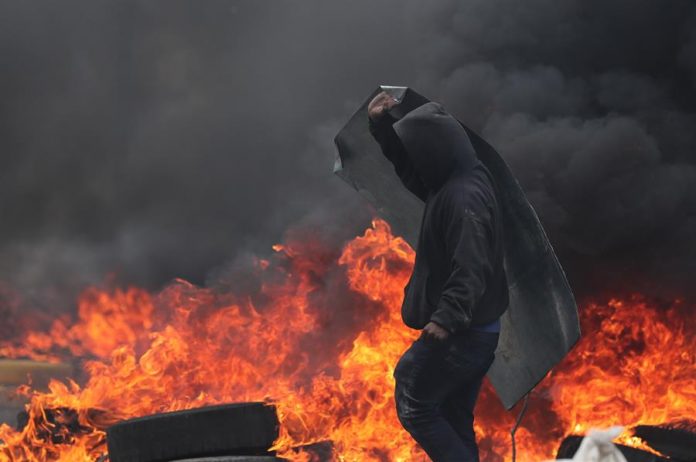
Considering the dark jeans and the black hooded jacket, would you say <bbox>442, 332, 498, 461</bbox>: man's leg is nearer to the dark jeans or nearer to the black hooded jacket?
the dark jeans

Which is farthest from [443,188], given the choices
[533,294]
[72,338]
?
[72,338]

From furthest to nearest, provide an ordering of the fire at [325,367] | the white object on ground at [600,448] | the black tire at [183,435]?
1. the fire at [325,367]
2. the black tire at [183,435]
3. the white object on ground at [600,448]

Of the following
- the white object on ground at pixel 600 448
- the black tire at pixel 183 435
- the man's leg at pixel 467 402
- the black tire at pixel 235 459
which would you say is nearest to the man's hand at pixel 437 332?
the man's leg at pixel 467 402

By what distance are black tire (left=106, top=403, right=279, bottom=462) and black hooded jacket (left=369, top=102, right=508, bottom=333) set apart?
2.48 meters

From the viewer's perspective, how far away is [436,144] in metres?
3.65

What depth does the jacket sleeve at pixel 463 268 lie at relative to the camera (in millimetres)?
3342

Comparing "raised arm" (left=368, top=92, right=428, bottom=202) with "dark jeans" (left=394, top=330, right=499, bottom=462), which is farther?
"raised arm" (left=368, top=92, right=428, bottom=202)

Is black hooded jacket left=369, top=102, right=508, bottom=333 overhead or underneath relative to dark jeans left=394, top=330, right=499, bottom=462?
overhead

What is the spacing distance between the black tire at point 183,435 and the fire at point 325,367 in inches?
15.8

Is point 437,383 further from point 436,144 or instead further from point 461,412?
point 436,144

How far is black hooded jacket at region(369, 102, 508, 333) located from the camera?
3.40 m

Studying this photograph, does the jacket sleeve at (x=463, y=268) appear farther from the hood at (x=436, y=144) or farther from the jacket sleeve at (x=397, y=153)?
the jacket sleeve at (x=397, y=153)

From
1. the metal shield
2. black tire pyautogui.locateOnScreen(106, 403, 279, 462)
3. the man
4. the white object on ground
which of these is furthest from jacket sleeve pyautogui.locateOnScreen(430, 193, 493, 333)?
black tire pyautogui.locateOnScreen(106, 403, 279, 462)

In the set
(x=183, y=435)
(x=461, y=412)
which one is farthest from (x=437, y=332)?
(x=183, y=435)
